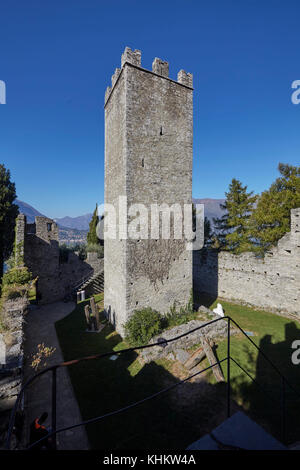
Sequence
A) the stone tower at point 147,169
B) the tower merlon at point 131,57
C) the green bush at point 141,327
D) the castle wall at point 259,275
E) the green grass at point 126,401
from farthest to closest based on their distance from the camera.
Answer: the castle wall at point 259,275
the stone tower at point 147,169
the green bush at point 141,327
the tower merlon at point 131,57
the green grass at point 126,401

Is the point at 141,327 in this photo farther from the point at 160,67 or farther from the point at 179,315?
the point at 160,67

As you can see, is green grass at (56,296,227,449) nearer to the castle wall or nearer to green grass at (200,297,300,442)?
green grass at (200,297,300,442)

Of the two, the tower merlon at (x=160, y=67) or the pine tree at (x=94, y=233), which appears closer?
the tower merlon at (x=160, y=67)

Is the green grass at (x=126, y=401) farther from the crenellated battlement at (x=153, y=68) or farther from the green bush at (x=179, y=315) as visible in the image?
the crenellated battlement at (x=153, y=68)

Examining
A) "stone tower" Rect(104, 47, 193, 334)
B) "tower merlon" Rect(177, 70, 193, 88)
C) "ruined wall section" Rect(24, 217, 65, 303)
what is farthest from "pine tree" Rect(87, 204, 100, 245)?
"tower merlon" Rect(177, 70, 193, 88)

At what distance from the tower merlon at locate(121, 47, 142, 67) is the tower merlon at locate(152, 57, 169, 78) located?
892 millimetres

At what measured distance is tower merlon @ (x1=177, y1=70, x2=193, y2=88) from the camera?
1196 centimetres

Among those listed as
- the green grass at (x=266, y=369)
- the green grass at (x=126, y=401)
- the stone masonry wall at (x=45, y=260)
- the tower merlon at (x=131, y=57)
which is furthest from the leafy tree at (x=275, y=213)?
the stone masonry wall at (x=45, y=260)

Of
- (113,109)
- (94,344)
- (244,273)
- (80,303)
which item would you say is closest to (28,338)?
(94,344)

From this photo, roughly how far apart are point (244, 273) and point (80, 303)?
1265cm

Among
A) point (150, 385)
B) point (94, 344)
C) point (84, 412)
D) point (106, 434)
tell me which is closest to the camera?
point (106, 434)

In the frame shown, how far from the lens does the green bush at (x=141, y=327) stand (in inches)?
404
